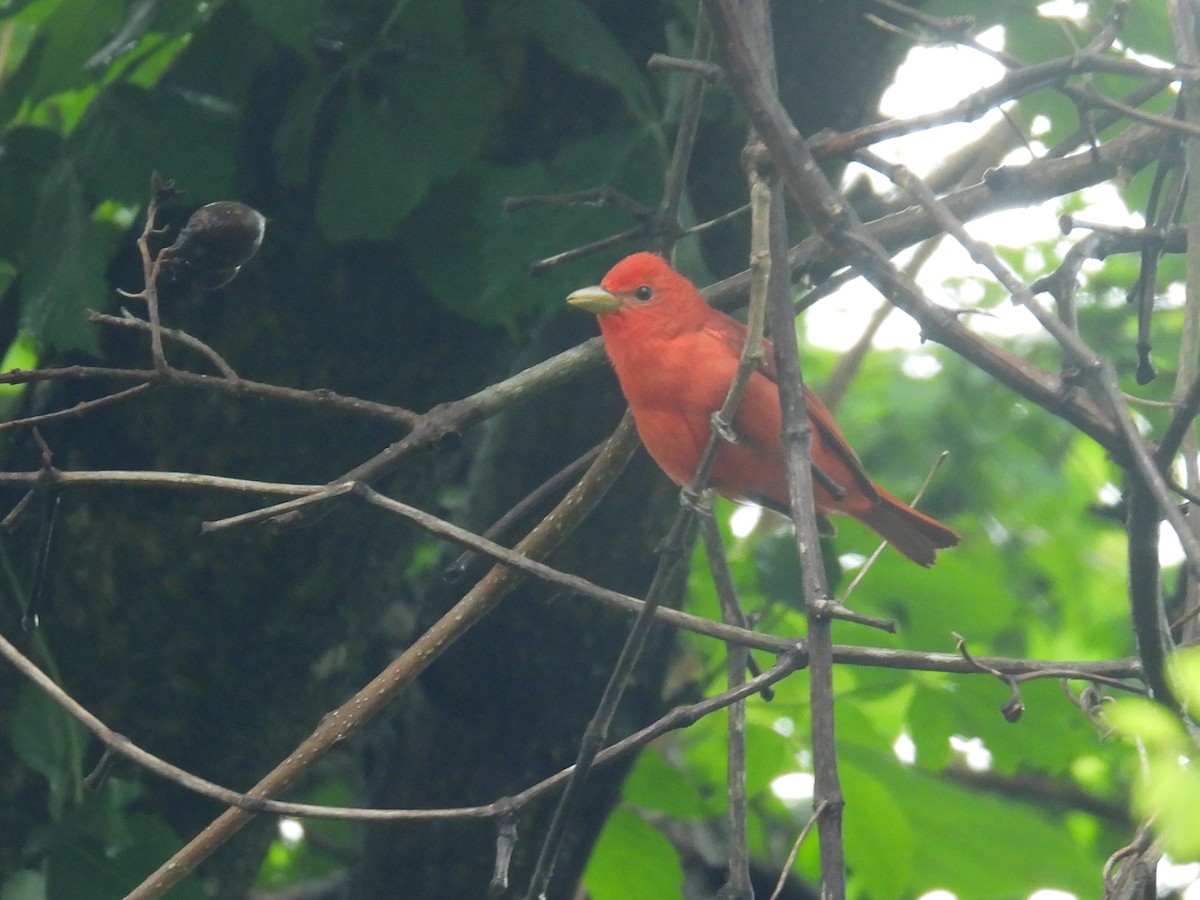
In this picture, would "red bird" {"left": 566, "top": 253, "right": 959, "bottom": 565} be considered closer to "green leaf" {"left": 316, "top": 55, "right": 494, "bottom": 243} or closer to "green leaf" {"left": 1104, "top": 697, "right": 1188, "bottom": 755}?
Answer: "green leaf" {"left": 316, "top": 55, "right": 494, "bottom": 243}

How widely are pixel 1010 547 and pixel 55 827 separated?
479 cm

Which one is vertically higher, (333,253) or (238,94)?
(238,94)

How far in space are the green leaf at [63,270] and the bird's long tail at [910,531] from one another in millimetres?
1938

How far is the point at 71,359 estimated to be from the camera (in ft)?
10.6

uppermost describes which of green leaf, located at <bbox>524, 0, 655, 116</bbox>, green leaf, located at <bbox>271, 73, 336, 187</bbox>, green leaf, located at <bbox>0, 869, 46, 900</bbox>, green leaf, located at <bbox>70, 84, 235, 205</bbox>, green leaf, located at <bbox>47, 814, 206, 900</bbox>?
green leaf, located at <bbox>524, 0, 655, 116</bbox>

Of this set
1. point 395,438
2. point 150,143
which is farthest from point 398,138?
point 395,438

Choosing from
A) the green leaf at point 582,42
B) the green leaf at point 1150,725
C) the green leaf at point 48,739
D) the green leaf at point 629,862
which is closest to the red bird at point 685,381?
the green leaf at point 582,42

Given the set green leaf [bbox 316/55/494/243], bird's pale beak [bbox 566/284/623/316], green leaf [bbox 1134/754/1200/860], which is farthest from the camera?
bird's pale beak [bbox 566/284/623/316]

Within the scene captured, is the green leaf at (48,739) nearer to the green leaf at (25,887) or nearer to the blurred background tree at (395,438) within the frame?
the blurred background tree at (395,438)

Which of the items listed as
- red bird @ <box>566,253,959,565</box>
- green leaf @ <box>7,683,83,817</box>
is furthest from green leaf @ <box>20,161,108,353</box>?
red bird @ <box>566,253,959,565</box>

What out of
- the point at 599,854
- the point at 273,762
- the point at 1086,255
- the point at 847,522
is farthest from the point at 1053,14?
the point at 273,762

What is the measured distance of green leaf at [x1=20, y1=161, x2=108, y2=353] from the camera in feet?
8.96

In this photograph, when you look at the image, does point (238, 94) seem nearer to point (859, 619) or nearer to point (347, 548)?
point (347, 548)

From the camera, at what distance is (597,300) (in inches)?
123
